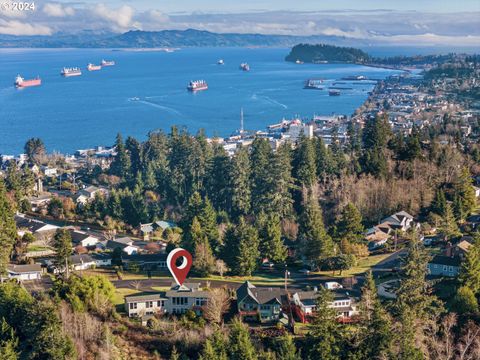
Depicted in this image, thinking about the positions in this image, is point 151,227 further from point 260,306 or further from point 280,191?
point 260,306

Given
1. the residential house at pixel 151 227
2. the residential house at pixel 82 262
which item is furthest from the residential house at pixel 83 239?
the residential house at pixel 151 227

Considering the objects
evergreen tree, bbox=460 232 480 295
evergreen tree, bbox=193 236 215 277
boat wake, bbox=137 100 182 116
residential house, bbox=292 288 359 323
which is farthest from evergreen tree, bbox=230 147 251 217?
boat wake, bbox=137 100 182 116

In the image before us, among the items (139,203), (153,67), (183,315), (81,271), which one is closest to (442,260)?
(183,315)

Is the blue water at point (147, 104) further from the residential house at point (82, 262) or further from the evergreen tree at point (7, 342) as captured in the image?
the evergreen tree at point (7, 342)

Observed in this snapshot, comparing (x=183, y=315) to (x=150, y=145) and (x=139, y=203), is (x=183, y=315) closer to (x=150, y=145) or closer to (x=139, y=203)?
(x=139, y=203)

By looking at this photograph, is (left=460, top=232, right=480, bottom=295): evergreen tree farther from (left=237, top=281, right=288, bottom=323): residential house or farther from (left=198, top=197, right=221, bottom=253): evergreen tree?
(left=198, top=197, right=221, bottom=253): evergreen tree
